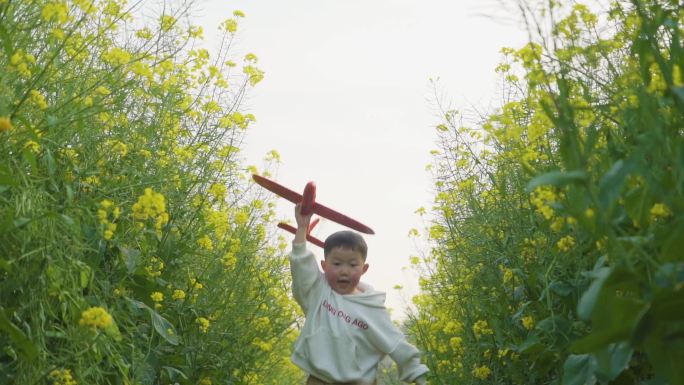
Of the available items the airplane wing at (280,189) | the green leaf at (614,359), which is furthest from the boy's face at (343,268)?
the green leaf at (614,359)

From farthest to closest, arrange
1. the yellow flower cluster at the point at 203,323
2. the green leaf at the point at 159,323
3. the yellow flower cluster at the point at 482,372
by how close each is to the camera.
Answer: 1. the yellow flower cluster at the point at 482,372
2. the yellow flower cluster at the point at 203,323
3. the green leaf at the point at 159,323

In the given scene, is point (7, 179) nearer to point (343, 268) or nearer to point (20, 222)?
point (20, 222)

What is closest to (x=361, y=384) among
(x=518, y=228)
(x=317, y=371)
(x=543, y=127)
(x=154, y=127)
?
(x=317, y=371)

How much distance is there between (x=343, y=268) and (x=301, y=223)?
312 millimetres

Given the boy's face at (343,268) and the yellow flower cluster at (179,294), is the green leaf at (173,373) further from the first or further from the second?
the boy's face at (343,268)

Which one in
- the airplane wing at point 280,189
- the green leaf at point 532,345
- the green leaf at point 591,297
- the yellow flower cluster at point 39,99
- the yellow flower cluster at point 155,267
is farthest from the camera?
the airplane wing at point 280,189

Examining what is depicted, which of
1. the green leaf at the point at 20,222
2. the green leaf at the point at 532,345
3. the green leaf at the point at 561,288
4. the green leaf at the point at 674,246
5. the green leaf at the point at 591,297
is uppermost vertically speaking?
the green leaf at the point at 20,222

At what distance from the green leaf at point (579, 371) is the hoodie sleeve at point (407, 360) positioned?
5.73 feet

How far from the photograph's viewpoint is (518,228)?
3502 mm

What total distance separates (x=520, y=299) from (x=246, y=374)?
163 centimetres

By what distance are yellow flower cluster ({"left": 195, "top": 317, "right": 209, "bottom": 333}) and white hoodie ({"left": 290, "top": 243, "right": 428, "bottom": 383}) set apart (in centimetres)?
43

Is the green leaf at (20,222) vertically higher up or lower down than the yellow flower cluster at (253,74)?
lower down

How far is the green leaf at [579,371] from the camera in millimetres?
2492

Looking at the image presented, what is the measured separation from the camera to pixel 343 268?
437 cm
